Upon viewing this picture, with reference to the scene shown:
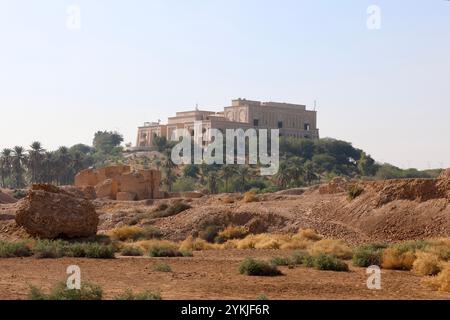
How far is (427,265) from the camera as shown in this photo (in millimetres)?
18609

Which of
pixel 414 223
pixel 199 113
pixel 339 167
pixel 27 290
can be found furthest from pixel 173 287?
pixel 199 113

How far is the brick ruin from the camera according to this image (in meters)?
59.5

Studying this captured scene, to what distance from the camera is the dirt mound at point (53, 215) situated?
26609mm

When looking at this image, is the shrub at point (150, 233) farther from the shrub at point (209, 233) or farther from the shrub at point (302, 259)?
the shrub at point (302, 259)

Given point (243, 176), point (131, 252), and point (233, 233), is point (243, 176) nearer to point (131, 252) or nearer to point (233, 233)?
point (233, 233)

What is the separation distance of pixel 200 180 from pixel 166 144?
26.0 meters

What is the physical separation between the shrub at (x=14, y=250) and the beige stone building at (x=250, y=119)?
103 meters

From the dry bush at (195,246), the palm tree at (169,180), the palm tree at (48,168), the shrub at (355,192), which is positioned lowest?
the dry bush at (195,246)

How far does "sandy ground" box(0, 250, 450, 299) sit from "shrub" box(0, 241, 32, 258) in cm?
86

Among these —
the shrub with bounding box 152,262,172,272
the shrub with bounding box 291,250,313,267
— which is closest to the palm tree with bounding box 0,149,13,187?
the shrub with bounding box 291,250,313,267

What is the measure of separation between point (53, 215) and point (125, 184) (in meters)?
33.9

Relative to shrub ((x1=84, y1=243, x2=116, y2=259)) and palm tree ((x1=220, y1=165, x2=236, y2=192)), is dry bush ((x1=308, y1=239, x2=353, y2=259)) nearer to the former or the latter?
shrub ((x1=84, y1=243, x2=116, y2=259))

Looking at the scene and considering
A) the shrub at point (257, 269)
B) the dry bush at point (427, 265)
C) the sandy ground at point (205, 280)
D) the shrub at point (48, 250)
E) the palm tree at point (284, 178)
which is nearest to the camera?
the sandy ground at point (205, 280)

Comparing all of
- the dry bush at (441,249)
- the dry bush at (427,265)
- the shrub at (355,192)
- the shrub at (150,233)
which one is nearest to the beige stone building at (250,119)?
the shrub at (355,192)
